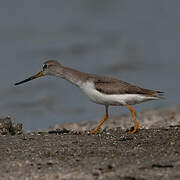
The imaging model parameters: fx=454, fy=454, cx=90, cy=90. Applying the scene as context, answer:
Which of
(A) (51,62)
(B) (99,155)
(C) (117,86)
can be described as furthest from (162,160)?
(A) (51,62)

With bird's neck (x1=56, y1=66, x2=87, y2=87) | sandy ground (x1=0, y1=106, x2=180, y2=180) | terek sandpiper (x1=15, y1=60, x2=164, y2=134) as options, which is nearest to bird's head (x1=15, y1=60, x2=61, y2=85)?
bird's neck (x1=56, y1=66, x2=87, y2=87)

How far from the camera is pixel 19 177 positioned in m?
7.16

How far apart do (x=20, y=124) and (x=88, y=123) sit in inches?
254

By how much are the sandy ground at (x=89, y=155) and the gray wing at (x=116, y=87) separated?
3.15 ft

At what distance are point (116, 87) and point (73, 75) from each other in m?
1.08

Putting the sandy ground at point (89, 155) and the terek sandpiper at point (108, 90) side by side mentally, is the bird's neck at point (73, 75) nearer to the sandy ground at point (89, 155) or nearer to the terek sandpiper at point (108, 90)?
the terek sandpiper at point (108, 90)

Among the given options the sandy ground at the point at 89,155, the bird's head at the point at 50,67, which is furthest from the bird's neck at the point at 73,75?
the sandy ground at the point at 89,155

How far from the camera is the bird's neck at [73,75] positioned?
34.6ft

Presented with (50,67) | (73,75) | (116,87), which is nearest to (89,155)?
(116,87)

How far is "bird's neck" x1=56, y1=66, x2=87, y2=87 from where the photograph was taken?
1054cm

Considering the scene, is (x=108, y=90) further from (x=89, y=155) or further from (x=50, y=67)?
(x=89, y=155)

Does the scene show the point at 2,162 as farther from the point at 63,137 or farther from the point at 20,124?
the point at 20,124

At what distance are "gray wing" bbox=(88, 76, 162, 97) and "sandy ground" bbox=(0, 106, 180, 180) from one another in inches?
37.8

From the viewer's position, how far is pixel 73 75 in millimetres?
10734
